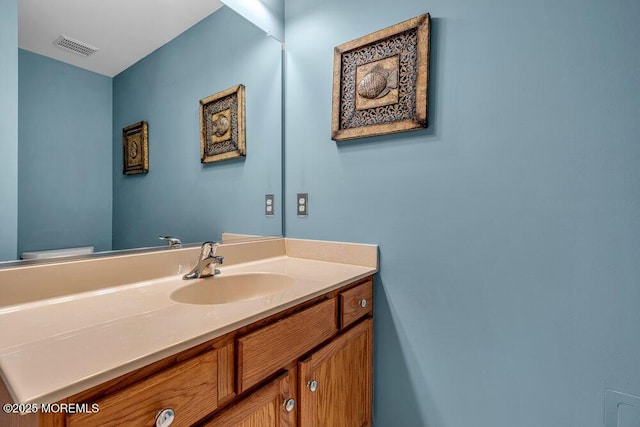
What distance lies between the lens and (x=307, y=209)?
1494 millimetres

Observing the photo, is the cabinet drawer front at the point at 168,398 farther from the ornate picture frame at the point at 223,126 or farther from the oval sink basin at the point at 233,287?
the ornate picture frame at the point at 223,126

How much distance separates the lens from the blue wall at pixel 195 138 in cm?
101

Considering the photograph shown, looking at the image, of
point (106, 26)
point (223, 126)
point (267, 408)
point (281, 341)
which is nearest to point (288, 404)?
point (267, 408)

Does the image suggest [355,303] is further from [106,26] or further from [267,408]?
[106,26]

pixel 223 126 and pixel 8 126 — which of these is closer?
pixel 8 126

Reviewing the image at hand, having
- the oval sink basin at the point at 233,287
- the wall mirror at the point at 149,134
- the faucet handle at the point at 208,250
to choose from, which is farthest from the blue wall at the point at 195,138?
the oval sink basin at the point at 233,287

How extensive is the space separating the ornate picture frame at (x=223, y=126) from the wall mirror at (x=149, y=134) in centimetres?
3

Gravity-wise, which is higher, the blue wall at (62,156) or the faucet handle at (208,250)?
the blue wall at (62,156)

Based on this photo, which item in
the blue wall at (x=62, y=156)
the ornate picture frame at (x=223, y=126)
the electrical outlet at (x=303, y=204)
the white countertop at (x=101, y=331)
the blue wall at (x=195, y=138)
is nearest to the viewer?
the white countertop at (x=101, y=331)

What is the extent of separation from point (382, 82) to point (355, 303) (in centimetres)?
91

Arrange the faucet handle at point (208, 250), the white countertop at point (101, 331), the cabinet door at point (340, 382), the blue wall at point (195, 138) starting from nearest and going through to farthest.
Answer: the white countertop at point (101, 331) → the cabinet door at point (340, 382) → the blue wall at point (195, 138) → the faucet handle at point (208, 250)

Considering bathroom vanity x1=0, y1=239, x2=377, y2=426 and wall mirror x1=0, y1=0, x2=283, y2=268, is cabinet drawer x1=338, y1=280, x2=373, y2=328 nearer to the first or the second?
bathroom vanity x1=0, y1=239, x2=377, y2=426

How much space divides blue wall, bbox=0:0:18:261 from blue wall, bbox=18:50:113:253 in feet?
0.04

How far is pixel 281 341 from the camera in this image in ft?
2.62
